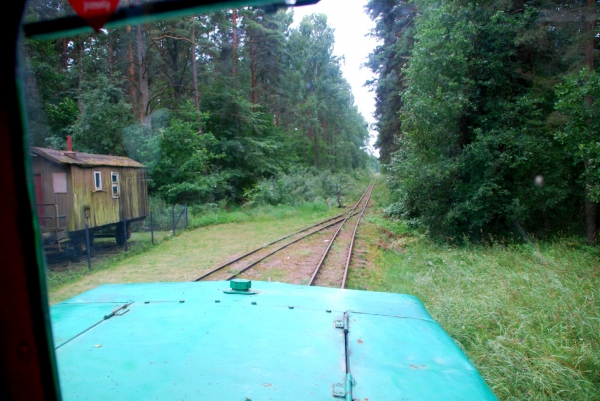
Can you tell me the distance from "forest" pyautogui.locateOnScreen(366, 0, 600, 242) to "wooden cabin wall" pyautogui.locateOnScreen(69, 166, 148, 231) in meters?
9.90

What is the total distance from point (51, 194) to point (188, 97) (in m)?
15.4

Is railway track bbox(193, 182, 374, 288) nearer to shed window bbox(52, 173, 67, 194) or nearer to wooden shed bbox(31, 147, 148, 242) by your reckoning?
wooden shed bbox(31, 147, 148, 242)

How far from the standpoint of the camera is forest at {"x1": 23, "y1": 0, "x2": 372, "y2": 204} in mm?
19281

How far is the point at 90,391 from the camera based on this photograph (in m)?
1.78

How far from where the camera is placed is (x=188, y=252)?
11.9 metres

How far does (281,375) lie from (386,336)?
0.86 m

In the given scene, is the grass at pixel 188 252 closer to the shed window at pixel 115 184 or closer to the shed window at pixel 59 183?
the shed window at pixel 115 184

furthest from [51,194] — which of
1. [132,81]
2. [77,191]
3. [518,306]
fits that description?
[132,81]

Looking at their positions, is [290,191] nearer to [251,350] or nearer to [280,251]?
[280,251]

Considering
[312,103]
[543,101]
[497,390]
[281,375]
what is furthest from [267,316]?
[312,103]

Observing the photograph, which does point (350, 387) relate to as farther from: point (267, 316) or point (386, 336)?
point (267, 316)

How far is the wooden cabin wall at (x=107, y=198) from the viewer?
11.3 metres

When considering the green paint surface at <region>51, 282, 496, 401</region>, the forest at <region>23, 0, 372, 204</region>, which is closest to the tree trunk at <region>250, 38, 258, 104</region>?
the forest at <region>23, 0, 372, 204</region>

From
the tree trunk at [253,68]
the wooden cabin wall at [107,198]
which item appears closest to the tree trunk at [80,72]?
the wooden cabin wall at [107,198]
